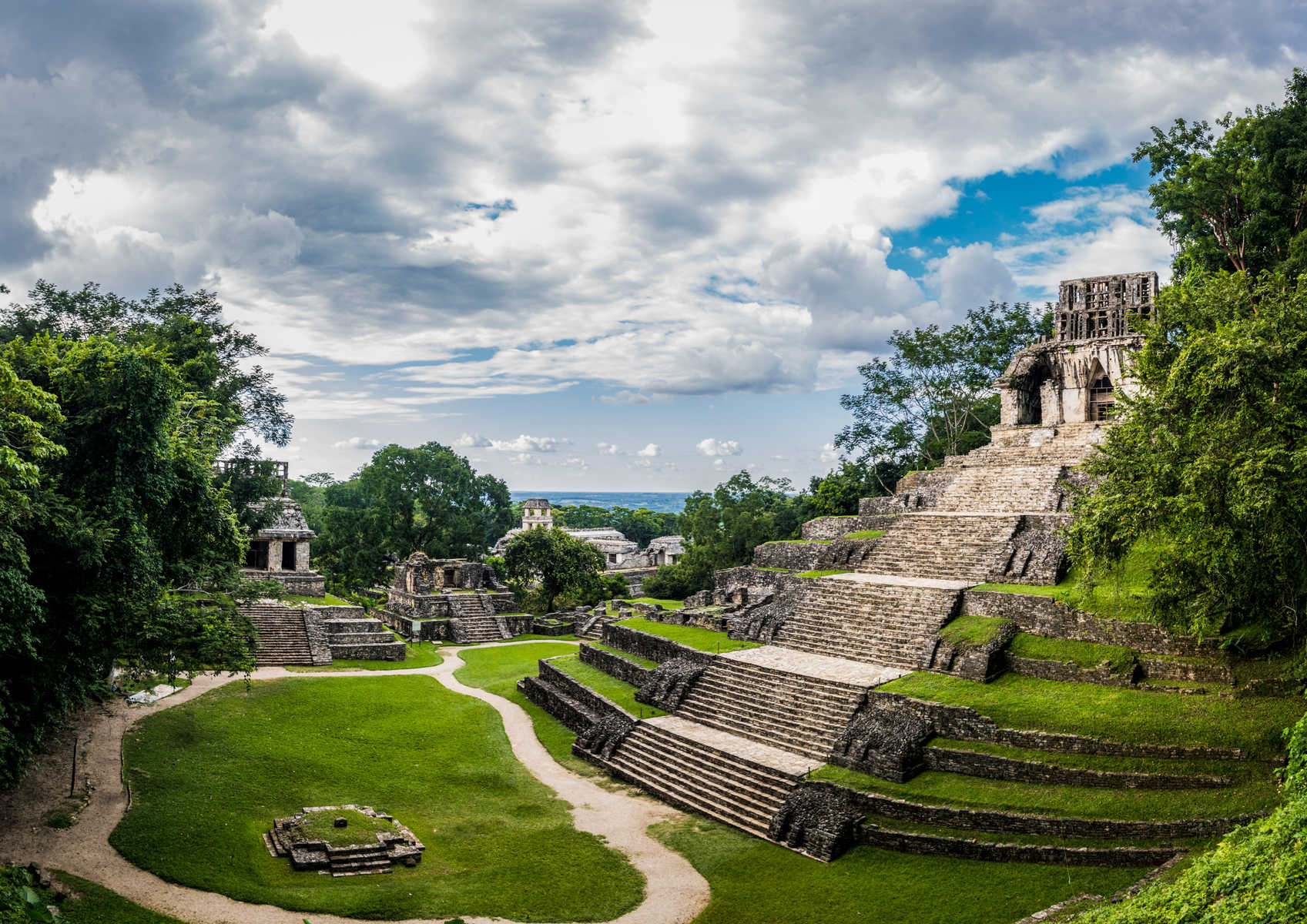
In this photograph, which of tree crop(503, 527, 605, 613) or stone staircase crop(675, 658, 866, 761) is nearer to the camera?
stone staircase crop(675, 658, 866, 761)

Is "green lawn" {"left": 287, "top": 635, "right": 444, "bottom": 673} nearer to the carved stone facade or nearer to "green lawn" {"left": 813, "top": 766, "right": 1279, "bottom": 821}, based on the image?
the carved stone facade

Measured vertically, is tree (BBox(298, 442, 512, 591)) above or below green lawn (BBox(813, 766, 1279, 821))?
above

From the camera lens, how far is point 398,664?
29.3m

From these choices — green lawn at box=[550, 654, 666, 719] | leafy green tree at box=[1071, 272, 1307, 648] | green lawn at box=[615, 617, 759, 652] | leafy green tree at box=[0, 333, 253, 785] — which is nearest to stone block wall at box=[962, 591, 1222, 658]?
leafy green tree at box=[1071, 272, 1307, 648]

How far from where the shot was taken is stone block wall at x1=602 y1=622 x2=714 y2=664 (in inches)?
837

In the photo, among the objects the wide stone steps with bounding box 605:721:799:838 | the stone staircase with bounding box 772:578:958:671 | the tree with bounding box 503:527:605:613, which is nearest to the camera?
the wide stone steps with bounding box 605:721:799:838

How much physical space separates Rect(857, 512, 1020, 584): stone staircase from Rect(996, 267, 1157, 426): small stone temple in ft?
26.1

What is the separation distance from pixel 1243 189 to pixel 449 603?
32.1 meters

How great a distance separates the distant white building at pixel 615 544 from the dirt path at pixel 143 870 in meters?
38.7

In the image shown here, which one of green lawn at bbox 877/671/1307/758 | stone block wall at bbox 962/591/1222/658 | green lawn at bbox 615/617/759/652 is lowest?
green lawn at bbox 615/617/759/652

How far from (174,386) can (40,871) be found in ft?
25.3

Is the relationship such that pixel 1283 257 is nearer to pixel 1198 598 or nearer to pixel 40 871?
pixel 1198 598

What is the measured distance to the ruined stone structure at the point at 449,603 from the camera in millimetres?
35625

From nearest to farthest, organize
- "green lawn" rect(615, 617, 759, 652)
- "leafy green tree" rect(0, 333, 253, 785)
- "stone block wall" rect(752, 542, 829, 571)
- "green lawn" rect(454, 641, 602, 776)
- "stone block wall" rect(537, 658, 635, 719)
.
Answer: "leafy green tree" rect(0, 333, 253, 785) → "green lawn" rect(454, 641, 602, 776) → "stone block wall" rect(537, 658, 635, 719) → "green lawn" rect(615, 617, 759, 652) → "stone block wall" rect(752, 542, 829, 571)
